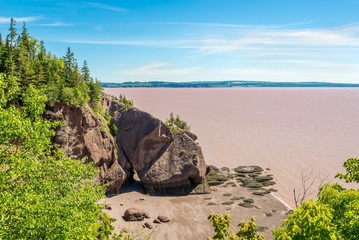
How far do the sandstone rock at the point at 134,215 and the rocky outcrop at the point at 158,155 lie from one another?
8.84 m

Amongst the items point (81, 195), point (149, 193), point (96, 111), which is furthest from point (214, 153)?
point (81, 195)

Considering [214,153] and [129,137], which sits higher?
[129,137]

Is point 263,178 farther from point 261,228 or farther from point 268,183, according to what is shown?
point 261,228

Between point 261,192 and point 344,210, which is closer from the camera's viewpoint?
point 344,210

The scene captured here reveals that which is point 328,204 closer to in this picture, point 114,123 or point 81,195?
point 81,195

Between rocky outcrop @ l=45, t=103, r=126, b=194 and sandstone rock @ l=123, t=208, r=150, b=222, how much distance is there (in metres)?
6.00

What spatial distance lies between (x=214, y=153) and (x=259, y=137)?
70.8ft

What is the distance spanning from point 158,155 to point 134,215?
44.9 ft

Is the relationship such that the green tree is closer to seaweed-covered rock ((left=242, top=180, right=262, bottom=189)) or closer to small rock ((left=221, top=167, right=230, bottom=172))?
seaweed-covered rock ((left=242, top=180, right=262, bottom=189))

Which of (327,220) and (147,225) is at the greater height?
(327,220)

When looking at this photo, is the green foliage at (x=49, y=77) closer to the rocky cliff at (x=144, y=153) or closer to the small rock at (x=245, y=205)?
the rocky cliff at (x=144, y=153)

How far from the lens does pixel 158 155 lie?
5091cm

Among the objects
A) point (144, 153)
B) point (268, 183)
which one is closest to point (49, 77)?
point (144, 153)

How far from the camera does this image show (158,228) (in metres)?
37.2
